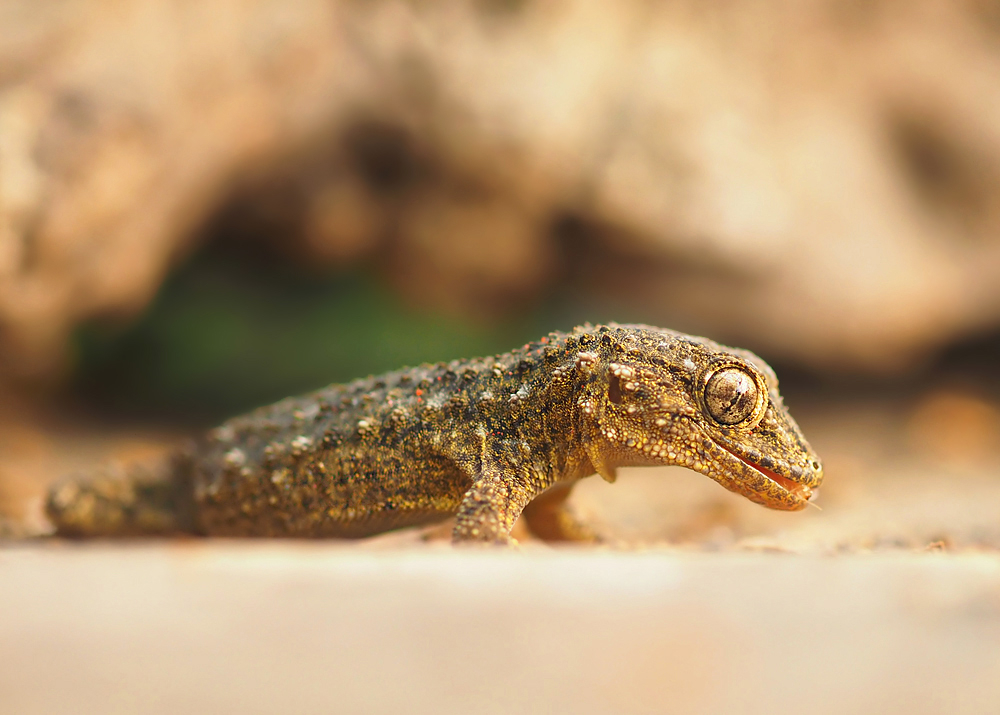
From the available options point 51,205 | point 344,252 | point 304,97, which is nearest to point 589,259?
point 344,252

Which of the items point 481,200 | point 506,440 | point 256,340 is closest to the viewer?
point 506,440

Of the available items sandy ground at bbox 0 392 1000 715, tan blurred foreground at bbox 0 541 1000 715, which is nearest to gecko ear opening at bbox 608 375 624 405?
sandy ground at bbox 0 392 1000 715

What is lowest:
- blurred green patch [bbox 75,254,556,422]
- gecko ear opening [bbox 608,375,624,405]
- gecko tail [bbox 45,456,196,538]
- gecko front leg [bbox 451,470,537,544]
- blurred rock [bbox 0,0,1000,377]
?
gecko tail [bbox 45,456,196,538]

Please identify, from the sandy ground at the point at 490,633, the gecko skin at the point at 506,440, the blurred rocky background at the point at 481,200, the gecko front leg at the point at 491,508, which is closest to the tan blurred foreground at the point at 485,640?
the sandy ground at the point at 490,633

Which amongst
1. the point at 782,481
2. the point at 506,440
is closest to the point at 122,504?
the point at 506,440

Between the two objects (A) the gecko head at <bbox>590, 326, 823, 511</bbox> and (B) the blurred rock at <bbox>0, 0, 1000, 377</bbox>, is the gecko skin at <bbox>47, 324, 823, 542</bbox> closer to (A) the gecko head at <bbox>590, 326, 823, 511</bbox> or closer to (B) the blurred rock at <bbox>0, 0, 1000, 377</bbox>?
(A) the gecko head at <bbox>590, 326, 823, 511</bbox>

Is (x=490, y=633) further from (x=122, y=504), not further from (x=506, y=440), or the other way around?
(x=122, y=504)

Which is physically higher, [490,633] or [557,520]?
[557,520]
